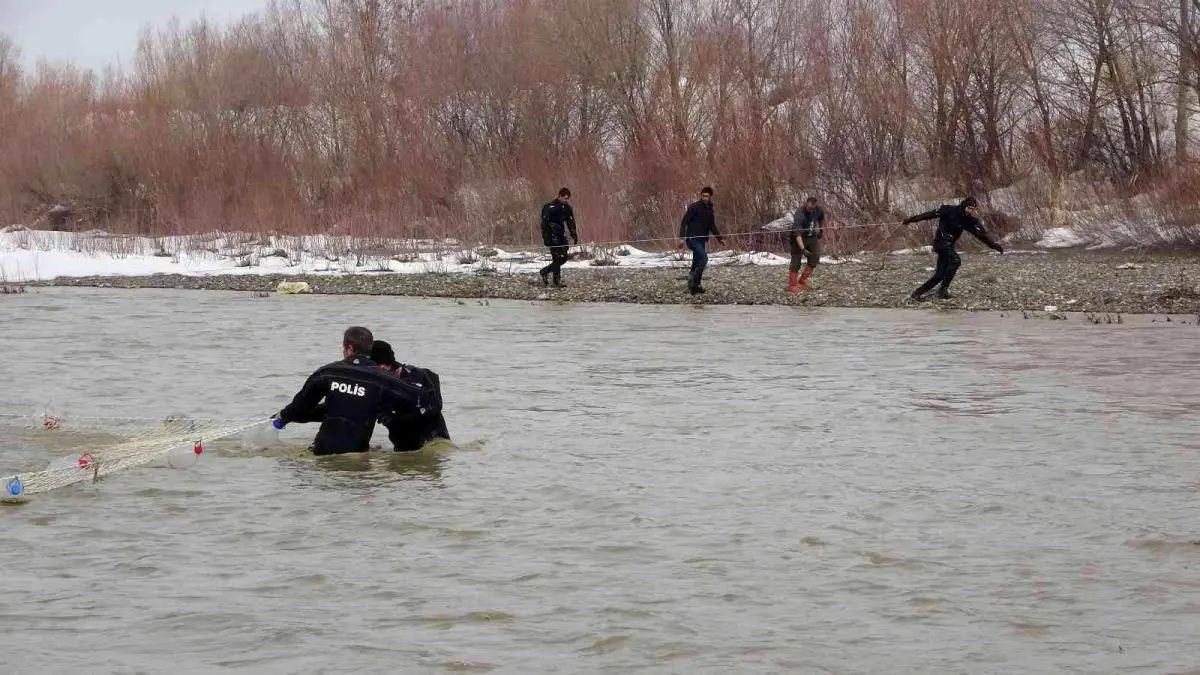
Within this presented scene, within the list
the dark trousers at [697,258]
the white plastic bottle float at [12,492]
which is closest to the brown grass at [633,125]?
the dark trousers at [697,258]

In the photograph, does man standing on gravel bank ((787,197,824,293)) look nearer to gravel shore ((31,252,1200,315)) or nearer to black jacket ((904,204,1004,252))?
gravel shore ((31,252,1200,315))

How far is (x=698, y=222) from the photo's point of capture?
24.7m

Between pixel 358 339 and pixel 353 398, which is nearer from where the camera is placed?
pixel 358 339

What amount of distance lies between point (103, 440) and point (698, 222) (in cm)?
1290

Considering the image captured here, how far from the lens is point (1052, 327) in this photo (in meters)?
21.9

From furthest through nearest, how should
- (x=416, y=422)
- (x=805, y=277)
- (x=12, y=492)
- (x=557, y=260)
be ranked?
(x=557, y=260) < (x=805, y=277) < (x=416, y=422) < (x=12, y=492)

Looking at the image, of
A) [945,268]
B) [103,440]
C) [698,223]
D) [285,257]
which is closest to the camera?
[103,440]

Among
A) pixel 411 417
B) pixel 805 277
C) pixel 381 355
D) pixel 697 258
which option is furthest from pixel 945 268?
pixel 381 355

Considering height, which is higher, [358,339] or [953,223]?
[953,223]

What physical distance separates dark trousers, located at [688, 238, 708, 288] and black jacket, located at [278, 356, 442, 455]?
13.6 metres

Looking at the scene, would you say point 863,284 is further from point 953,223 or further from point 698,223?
point 953,223

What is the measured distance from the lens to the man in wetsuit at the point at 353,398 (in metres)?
11.4

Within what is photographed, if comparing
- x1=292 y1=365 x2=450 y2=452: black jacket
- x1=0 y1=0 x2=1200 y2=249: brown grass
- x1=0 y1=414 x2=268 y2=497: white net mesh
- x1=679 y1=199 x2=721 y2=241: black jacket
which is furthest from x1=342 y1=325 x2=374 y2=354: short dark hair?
x1=0 y1=0 x2=1200 y2=249: brown grass

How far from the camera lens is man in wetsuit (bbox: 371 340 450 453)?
11672 millimetres
